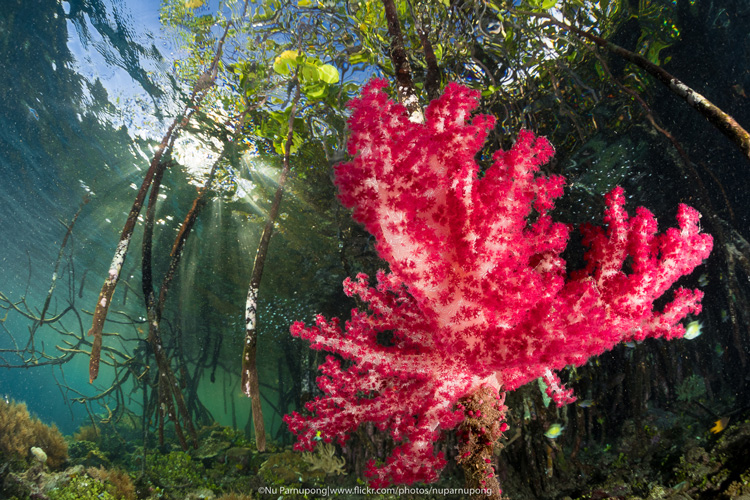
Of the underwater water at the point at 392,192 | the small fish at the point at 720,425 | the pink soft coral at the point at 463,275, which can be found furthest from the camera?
the small fish at the point at 720,425

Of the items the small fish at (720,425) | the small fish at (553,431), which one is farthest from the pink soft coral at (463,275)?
the small fish at (720,425)

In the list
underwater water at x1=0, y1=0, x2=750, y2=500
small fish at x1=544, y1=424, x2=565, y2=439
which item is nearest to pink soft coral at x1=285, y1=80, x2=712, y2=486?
underwater water at x1=0, y1=0, x2=750, y2=500

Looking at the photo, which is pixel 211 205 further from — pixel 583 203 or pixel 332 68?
pixel 583 203

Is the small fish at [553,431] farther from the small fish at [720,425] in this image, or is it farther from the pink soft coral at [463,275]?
the pink soft coral at [463,275]

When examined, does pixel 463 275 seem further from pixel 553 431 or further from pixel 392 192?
pixel 553 431

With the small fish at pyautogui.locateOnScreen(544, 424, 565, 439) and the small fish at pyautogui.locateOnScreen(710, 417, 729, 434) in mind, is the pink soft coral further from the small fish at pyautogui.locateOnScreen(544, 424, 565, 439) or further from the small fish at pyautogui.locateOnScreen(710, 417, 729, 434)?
the small fish at pyautogui.locateOnScreen(710, 417, 729, 434)

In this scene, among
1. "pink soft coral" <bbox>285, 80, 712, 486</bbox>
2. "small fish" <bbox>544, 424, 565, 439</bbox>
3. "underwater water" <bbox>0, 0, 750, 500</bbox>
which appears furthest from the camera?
"small fish" <bbox>544, 424, 565, 439</bbox>

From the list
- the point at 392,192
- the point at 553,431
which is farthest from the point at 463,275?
the point at 553,431

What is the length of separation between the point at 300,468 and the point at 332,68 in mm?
9051

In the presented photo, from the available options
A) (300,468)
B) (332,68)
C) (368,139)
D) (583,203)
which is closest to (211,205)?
(332,68)

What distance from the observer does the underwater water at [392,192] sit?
97.3 inches

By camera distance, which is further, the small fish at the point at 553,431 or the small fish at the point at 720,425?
the small fish at the point at 553,431

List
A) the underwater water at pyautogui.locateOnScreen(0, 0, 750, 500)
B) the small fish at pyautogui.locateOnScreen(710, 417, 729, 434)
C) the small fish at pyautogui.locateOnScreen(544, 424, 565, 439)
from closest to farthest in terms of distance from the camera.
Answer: the underwater water at pyautogui.locateOnScreen(0, 0, 750, 500) < the small fish at pyautogui.locateOnScreen(710, 417, 729, 434) < the small fish at pyautogui.locateOnScreen(544, 424, 565, 439)

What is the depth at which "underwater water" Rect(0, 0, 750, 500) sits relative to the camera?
247cm
